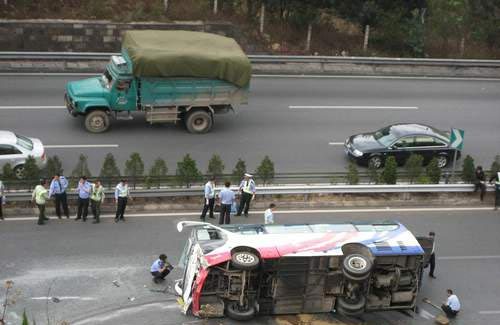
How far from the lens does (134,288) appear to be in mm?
16859

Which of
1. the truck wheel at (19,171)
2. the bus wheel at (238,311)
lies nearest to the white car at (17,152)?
the truck wheel at (19,171)

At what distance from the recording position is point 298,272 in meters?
15.3

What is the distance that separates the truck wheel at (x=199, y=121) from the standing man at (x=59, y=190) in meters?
6.59

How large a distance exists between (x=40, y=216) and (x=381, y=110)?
553 inches

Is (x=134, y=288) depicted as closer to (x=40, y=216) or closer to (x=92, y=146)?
(x=40, y=216)

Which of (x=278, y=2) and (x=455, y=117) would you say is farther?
(x=278, y=2)

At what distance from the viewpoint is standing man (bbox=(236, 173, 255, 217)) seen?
66.5 feet

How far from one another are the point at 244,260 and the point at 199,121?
11.2 m

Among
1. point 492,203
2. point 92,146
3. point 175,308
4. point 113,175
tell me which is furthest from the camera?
point 92,146

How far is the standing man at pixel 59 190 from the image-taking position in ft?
63.4

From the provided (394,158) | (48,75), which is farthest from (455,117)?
(48,75)

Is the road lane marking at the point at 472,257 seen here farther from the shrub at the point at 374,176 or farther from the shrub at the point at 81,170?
the shrub at the point at 81,170

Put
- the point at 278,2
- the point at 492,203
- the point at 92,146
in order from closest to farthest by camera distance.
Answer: the point at 492,203
the point at 92,146
the point at 278,2

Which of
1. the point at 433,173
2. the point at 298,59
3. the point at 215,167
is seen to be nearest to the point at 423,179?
the point at 433,173
